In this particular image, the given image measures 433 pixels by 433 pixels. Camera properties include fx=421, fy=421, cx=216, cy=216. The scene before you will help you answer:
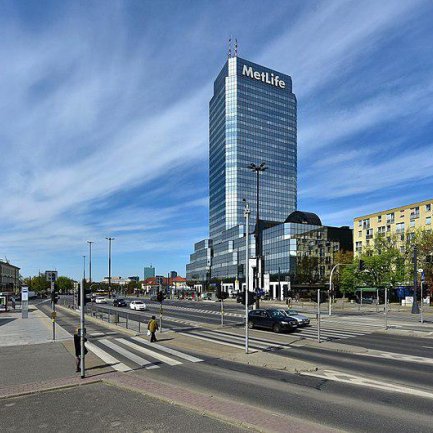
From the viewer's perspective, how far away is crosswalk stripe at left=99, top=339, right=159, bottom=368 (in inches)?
643

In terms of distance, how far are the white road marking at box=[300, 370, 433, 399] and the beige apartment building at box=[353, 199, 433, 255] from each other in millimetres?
64698

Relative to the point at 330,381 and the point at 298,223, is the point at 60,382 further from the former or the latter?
the point at 298,223

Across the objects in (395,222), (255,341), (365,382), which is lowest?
(255,341)

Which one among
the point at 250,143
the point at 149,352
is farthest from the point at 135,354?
the point at 250,143

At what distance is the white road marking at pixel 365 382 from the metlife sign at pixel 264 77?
170060mm

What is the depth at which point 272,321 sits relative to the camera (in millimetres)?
27578

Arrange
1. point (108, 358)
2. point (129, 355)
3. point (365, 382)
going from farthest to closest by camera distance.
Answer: point (129, 355), point (108, 358), point (365, 382)

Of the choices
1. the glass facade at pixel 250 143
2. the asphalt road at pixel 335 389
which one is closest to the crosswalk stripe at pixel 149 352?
the asphalt road at pixel 335 389

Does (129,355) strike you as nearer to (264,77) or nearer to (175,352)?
(175,352)

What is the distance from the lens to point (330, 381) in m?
13.1

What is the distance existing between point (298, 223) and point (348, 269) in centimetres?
3431

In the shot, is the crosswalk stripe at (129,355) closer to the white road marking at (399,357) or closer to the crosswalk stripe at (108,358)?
the crosswalk stripe at (108,358)

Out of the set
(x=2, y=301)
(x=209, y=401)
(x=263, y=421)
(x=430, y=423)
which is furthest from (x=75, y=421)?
(x=2, y=301)

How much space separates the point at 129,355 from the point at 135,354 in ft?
1.09
